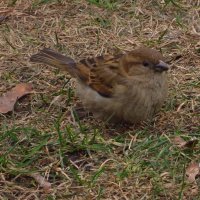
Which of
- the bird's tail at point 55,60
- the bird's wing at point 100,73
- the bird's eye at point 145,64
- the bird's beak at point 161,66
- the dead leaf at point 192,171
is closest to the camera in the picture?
the dead leaf at point 192,171

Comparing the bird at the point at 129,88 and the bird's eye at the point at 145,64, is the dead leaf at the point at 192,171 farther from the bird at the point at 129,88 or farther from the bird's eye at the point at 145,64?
the bird's eye at the point at 145,64

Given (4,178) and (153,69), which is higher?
(153,69)

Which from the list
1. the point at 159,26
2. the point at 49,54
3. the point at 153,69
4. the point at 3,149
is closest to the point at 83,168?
the point at 3,149

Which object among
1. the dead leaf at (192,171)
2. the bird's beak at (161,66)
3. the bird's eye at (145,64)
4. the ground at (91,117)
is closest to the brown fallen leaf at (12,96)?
the ground at (91,117)

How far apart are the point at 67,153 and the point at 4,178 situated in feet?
1.77

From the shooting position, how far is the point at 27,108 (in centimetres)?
641

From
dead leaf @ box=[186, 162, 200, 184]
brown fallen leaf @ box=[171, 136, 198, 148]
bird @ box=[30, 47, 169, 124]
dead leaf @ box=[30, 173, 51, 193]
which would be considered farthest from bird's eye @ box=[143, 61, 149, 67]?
dead leaf @ box=[30, 173, 51, 193]

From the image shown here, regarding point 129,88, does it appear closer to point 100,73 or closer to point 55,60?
point 100,73

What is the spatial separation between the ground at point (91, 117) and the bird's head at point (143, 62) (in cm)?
41

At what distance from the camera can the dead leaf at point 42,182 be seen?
17.4ft

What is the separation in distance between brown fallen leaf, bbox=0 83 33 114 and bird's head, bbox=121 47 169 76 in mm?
931

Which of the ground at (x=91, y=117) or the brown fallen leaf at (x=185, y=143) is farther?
the brown fallen leaf at (x=185, y=143)

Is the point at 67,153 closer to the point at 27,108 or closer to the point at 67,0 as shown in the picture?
the point at 27,108

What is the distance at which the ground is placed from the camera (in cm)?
532
